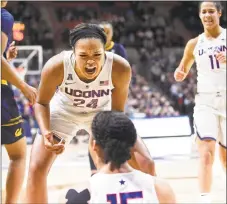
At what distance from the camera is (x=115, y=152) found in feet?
4.09

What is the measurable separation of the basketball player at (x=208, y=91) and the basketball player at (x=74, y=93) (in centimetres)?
44

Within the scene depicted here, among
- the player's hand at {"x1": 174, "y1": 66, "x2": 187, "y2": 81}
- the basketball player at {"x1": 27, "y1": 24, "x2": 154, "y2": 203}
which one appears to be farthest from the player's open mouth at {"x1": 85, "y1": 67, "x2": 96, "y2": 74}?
the player's hand at {"x1": 174, "y1": 66, "x2": 187, "y2": 81}

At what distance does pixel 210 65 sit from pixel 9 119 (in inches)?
37.6

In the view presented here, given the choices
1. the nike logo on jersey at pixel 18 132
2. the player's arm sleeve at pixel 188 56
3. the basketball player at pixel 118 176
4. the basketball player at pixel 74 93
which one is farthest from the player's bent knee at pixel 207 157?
the basketball player at pixel 118 176

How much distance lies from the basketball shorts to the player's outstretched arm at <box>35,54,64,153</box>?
9cm

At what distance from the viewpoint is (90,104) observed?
211cm

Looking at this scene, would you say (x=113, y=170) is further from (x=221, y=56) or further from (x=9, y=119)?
(x=221, y=56)

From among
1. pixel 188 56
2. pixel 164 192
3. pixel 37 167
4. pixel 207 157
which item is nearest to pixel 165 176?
pixel 207 157

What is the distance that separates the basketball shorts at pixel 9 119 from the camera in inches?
76.0

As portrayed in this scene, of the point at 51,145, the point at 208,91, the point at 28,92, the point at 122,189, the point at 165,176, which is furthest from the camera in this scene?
the point at 165,176

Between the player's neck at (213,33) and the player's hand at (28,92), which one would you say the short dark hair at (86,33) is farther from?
the player's neck at (213,33)

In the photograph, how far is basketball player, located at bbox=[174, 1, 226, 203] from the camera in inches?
93.2

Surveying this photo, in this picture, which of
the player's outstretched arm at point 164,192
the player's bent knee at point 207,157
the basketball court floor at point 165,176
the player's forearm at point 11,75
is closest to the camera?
the player's outstretched arm at point 164,192

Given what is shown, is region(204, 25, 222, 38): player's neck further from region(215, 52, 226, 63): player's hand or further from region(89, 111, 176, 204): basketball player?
region(89, 111, 176, 204): basketball player
